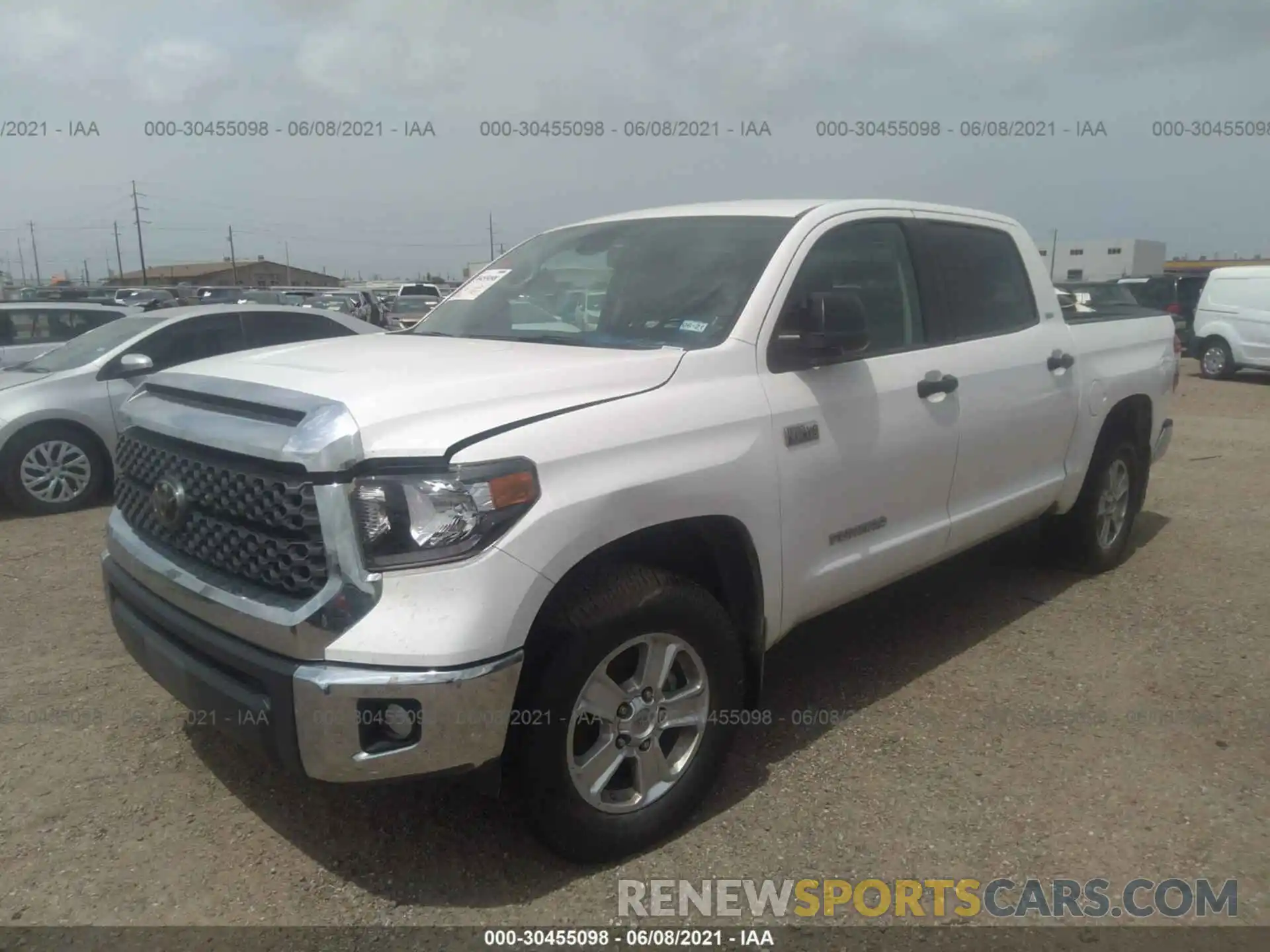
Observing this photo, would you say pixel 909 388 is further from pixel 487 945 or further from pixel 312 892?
pixel 312 892

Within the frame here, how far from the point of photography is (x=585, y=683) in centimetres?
267

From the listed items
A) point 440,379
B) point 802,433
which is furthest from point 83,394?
point 802,433

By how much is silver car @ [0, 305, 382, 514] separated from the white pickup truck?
13.3 ft

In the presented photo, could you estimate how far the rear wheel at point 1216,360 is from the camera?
16.8 m

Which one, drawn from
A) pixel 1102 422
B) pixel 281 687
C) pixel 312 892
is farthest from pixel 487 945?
pixel 1102 422

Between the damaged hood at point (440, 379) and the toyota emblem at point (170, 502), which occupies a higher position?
the damaged hood at point (440, 379)

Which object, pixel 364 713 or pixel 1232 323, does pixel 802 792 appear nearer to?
pixel 364 713

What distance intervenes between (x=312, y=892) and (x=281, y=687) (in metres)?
0.73

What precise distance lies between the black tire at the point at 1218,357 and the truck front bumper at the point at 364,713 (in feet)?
58.2

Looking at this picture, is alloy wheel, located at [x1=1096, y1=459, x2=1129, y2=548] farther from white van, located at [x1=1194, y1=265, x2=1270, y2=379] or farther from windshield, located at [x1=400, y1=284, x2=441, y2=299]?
windshield, located at [x1=400, y1=284, x2=441, y2=299]

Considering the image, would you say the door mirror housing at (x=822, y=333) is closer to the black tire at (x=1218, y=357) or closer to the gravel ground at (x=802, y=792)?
the gravel ground at (x=802, y=792)

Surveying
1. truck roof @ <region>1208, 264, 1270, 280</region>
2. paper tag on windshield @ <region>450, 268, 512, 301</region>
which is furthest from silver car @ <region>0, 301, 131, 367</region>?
truck roof @ <region>1208, 264, 1270, 280</region>

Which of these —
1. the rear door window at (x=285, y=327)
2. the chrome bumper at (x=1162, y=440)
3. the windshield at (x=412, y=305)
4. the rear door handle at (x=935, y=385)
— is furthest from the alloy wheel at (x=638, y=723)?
the windshield at (x=412, y=305)

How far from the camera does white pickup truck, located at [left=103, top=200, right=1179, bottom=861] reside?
7.96 ft
